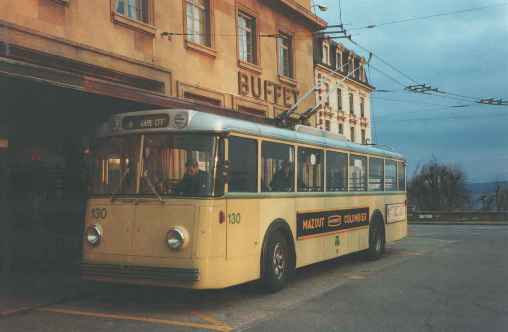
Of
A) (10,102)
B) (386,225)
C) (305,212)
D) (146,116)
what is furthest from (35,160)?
(386,225)

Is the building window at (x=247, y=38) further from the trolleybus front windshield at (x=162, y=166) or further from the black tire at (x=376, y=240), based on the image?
the trolleybus front windshield at (x=162, y=166)

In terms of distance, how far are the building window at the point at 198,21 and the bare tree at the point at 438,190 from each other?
51.7m

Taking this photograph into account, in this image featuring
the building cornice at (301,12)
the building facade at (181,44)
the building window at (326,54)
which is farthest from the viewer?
the building window at (326,54)

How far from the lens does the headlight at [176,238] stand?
795 centimetres

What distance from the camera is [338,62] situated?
58.0m

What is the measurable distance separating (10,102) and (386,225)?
9028 millimetres

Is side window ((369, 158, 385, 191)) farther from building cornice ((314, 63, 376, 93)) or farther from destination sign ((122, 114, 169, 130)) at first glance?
building cornice ((314, 63, 376, 93))

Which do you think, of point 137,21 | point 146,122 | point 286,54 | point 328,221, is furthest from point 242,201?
point 286,54

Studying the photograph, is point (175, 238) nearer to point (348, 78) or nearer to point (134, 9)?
point (134, 9)

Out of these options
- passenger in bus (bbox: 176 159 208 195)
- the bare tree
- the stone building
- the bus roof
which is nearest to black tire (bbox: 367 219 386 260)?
the stone building

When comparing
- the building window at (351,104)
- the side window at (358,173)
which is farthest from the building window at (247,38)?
the building window at (351,104)

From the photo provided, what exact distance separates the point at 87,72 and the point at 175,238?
6407mm

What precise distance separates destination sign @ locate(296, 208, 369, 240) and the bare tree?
54.5 meters

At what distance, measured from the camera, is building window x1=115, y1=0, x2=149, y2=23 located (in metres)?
14.6
